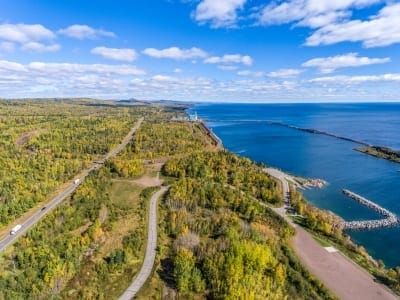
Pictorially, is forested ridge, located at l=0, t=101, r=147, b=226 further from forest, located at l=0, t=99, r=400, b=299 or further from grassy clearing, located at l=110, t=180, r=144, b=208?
grassy clearing, located at l=110, t=180, r=144, b=208

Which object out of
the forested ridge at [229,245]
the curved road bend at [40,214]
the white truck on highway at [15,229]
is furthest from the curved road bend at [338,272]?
the white truck on highway at [15,229]

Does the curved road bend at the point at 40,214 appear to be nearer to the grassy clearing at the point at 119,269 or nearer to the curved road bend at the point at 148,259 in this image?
the grassy clearing at the point at 119,269

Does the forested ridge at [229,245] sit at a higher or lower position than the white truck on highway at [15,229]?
higher

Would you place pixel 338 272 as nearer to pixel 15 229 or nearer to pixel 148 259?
pixel 148 259

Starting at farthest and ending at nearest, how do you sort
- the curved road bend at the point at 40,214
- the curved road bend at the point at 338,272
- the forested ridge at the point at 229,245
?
1. the curved road bend at the point at 40,214
2. the curved road bend at the point at 338,272
3. the forested ridge at the point at 229,245

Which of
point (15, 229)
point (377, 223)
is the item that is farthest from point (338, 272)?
point (15, 229)
